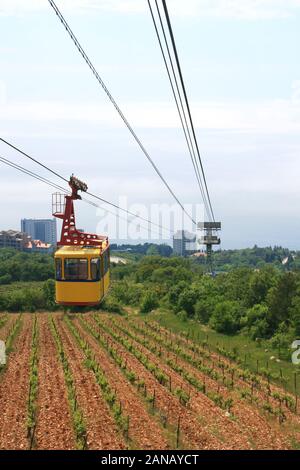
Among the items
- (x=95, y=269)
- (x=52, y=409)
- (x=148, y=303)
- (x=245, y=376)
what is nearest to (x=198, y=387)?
(x=245, y=376)

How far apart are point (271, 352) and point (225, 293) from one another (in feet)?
52.1

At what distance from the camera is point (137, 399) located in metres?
21.8

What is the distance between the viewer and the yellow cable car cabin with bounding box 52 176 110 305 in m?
19.0

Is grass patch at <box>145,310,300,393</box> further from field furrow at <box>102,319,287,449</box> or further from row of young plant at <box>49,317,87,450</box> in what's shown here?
row of young plant at <box>49,317,87,450</box>


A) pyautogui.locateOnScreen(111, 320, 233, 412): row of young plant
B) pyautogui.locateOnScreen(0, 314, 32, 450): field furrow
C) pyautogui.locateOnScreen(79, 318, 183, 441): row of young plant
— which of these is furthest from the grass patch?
pyautogui.locateOnScreen(0, 314, 32, 450): field furrow

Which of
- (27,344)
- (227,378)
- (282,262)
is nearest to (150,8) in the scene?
(227,378)

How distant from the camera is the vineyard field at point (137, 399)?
1714 centimetres

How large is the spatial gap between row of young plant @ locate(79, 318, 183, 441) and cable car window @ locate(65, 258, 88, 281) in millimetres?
6478

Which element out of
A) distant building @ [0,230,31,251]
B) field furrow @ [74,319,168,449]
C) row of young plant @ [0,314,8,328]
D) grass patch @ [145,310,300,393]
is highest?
distant building @ [0,230,31,251]

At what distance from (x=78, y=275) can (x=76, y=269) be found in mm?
272

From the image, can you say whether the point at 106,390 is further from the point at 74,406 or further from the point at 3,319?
the point at 3,319

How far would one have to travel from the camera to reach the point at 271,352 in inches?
1239
